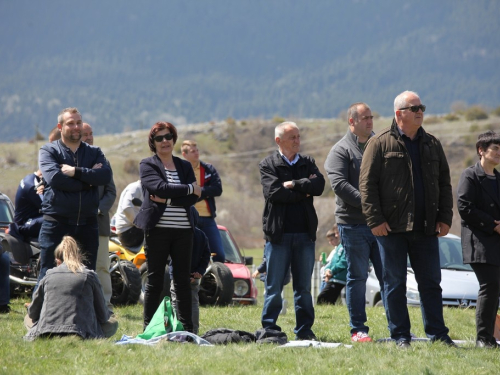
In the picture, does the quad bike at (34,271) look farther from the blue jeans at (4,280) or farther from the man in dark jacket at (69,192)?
the man in dark jacket at (69,192)

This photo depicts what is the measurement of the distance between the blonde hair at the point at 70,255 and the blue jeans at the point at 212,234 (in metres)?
4.00

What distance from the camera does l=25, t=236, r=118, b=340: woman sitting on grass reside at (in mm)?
7492

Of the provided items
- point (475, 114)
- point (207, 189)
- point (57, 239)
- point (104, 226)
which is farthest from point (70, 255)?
point (475, 114)

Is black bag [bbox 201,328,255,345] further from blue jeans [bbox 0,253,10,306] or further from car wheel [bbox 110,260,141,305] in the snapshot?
car wheel [bbox 110,260,141,305]

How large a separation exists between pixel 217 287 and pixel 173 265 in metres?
4.06

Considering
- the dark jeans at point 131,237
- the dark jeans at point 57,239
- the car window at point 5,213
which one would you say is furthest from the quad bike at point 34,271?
the dark jeans at point 57,239

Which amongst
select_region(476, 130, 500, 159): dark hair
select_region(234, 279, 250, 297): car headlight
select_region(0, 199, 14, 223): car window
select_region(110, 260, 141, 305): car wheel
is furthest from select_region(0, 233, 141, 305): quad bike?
select_region(476, 130, 500, 159): dark hair

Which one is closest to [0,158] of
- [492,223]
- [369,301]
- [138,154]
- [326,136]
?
[138,154]

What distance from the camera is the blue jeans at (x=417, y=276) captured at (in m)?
7.73

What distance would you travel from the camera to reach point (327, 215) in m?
52.2

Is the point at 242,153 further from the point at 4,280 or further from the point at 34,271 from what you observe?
the point at 4,280

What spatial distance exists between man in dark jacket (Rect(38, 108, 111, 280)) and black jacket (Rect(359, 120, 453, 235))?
2853 millimetres

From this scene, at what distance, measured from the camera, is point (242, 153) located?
321 feet

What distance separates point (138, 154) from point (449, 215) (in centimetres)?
8600
